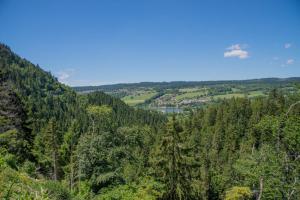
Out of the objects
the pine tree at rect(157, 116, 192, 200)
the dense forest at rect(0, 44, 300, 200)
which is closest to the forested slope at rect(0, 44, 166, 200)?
the dense forest at rect(0, 44, 300, 200)

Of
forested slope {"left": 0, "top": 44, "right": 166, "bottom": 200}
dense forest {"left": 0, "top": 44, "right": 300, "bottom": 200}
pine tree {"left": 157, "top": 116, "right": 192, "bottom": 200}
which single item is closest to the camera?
dense forest {"left": 0, "top": 44, "right": 300, "bottom": 200}

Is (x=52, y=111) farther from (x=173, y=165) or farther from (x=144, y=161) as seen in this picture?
(x=173, y=165)

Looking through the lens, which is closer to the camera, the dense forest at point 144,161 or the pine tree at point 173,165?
the dense forest at point 144,161

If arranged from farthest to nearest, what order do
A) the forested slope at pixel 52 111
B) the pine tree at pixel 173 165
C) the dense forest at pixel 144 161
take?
the forested slope at pixel 52 111, the pine tree at pixel 173 165, the dense forest at pixel 144 161

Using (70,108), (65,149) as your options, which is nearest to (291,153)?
(65,149)

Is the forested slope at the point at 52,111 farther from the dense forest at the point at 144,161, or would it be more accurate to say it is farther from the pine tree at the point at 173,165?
the pine tree at the point at 173,165

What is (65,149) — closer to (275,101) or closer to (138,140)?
(138,140)

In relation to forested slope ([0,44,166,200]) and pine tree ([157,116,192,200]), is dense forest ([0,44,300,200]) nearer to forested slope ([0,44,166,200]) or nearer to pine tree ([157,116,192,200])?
pine tree ([157,116,192,200])

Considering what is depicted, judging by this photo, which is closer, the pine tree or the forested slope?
the pine tree

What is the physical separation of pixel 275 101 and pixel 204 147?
28915 millimetres

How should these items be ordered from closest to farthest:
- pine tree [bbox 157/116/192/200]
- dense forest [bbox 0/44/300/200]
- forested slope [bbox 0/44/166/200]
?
dense forest [bbox 0/44/300/200]
pine tree [bbox 157/116/192/200]
forested slope [bbox 0/44/166/200]

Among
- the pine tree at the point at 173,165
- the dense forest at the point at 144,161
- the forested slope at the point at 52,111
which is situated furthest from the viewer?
the forested slope at the point at 52,111

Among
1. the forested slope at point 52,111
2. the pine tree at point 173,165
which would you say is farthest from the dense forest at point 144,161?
the forested slope at point 52,111

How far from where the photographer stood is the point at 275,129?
17.2 meters
